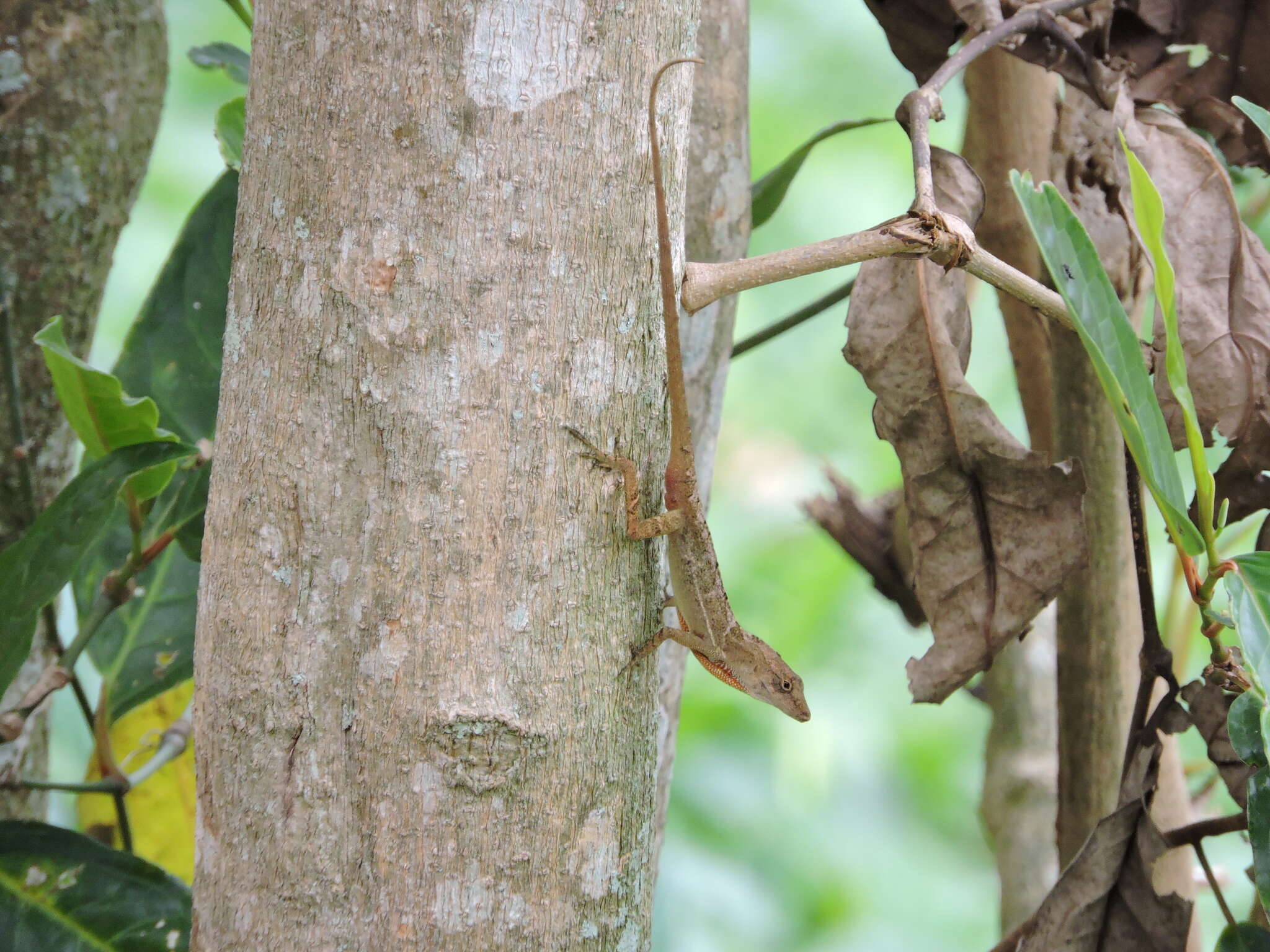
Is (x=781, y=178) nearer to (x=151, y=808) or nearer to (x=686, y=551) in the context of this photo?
(x=686, y=551)

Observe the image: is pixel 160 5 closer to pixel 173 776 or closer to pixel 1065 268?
pixel 173 776

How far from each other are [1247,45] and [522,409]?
1256 millimetres

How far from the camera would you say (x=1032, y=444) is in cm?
180

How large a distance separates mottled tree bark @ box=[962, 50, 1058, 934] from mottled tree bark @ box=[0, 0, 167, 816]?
4.40 ft

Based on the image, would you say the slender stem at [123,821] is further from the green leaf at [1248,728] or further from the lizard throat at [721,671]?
the green leaf at [1248,728]

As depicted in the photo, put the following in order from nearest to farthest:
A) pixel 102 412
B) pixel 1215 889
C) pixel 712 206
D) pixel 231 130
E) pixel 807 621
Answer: pixel 1215 889, pixel 102 412, pixel 712 206, pixel 231 130, pixel 807 621

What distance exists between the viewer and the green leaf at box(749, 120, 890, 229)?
5.51ft

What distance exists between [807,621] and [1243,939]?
281cm

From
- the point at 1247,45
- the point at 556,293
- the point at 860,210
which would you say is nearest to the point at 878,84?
the point at 860,210

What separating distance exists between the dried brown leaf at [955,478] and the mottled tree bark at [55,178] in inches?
47.6

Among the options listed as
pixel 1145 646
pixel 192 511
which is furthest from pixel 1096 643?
pixel 192 511

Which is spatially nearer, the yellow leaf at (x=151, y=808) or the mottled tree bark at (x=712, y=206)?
the mottled tree bark at (x=712, y=206)

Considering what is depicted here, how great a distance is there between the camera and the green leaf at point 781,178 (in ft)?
5.51

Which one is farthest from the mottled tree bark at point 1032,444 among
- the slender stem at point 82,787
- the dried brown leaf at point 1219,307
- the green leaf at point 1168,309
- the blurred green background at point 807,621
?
the slender stem at point 82,787
